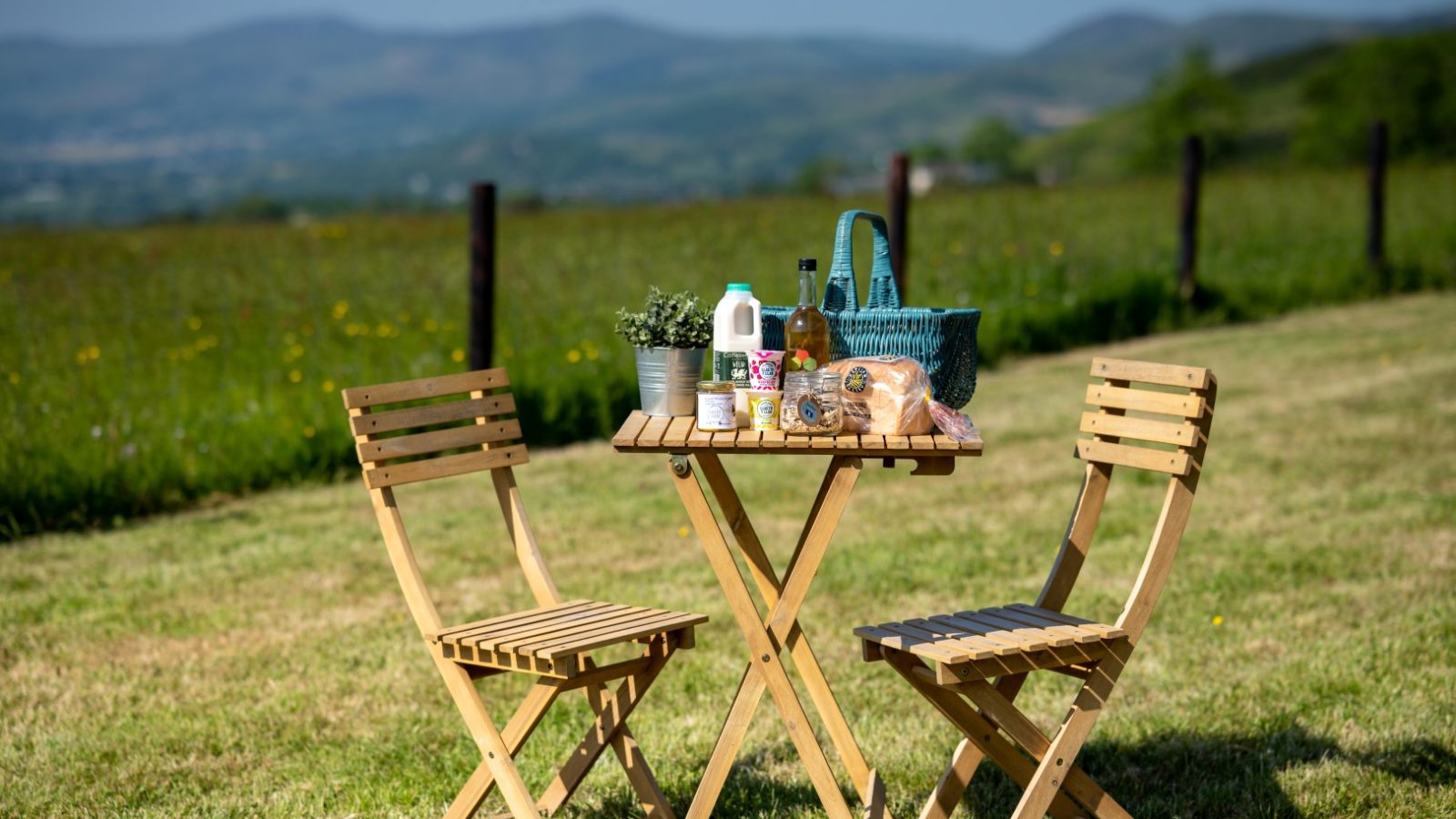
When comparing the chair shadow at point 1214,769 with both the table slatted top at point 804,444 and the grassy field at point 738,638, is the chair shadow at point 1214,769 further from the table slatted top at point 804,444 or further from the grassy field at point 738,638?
the table slatted top at point 804,444

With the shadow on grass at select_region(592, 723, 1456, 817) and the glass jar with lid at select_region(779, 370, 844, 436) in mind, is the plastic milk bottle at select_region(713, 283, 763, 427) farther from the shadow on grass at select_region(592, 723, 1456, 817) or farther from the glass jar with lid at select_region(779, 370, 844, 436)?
the shadow on grass at select_region(592, 723, 1456, 817)

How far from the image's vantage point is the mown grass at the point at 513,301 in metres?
6.94

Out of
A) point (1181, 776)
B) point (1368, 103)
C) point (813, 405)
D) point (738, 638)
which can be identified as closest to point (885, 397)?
point (813, 405)

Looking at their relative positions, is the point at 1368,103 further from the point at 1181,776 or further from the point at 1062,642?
the point at 1062,642

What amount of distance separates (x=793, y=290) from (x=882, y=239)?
7.98m

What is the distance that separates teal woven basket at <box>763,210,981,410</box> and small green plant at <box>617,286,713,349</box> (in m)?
0.15

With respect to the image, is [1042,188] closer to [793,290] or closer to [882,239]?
[793,290]

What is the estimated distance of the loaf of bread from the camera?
3.02 meters

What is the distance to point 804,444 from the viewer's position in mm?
2895

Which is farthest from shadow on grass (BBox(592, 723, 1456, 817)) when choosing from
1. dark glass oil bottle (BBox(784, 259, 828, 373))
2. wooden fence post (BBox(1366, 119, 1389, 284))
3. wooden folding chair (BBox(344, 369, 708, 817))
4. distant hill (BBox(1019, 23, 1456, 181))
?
distant hill (BBox(1019, 23, 1456, 181))

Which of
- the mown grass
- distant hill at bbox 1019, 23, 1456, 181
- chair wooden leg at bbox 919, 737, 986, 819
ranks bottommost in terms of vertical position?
chair wooden leg at bbox 919, 737, 986, 819

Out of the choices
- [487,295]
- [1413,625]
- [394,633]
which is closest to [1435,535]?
[1413,625]

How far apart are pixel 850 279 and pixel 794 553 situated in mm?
684

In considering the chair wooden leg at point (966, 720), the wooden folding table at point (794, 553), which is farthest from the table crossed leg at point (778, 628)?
the chair wooden leg at point (966, 720)
